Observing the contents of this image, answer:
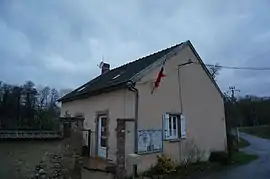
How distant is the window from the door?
2.95 metres

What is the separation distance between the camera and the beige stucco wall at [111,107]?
11.8 m

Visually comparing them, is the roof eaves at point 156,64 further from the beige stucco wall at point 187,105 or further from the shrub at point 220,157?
the shrub at point 220,157

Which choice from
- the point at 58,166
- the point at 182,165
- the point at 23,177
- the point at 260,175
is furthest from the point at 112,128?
the point at 260,175

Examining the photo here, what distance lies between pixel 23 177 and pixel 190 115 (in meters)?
8.75

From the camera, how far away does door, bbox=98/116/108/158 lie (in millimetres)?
13320

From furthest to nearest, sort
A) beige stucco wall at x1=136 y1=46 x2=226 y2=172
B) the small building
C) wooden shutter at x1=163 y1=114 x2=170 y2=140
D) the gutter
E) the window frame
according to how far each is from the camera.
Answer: the window frame, wooden shutter at x1=163 y1=114 x2=170 y2=140, beige stucco wall at x1=136 y1=46 x2=226 y2=172, the small building, the gutter

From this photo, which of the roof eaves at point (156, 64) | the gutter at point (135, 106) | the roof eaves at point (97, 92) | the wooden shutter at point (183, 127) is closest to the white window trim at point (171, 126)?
the wooden shutter at point (183, 127)

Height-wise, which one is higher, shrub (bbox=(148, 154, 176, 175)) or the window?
the window

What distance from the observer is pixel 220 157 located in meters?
14.0

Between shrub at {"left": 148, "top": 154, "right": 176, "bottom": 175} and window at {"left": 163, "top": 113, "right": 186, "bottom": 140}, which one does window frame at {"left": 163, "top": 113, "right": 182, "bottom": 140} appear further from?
shrub at {"left": 148, "top": 154, "right": 176, "bottom": 175}

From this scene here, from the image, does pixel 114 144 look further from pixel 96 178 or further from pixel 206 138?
pixel 206 138

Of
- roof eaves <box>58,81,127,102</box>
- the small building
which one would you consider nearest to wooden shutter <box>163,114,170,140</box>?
the small building

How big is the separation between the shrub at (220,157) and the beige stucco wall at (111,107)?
544 cm

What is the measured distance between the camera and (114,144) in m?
12.3
